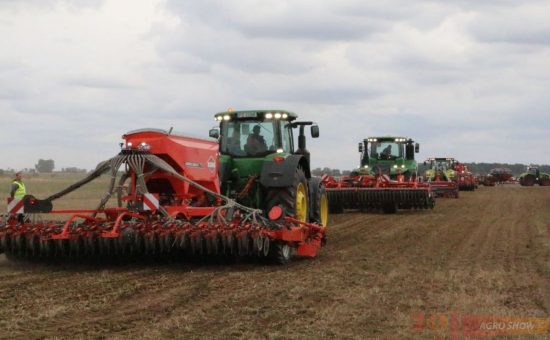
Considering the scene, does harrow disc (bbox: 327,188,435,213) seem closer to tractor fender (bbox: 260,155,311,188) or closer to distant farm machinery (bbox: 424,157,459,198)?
distant farm machinery (bbox: 424,157,459,198)

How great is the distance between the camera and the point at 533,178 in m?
52.6

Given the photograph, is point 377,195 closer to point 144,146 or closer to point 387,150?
point 387,150

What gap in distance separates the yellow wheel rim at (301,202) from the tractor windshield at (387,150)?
1315cm

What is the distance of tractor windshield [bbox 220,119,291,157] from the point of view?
1158 cm

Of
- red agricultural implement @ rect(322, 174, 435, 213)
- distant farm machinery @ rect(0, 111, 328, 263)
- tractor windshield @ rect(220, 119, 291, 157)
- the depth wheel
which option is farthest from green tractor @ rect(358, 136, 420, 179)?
the depth wheel

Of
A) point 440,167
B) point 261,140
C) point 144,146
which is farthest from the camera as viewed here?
point 440,167

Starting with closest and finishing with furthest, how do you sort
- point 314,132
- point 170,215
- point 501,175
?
point 170,215, point 314,132, point 501,175

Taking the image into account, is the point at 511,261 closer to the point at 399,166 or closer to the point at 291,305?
the point at 291,305

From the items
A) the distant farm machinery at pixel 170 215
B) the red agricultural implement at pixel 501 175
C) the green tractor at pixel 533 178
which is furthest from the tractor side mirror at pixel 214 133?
the red agricultural implement at pixel 501 175

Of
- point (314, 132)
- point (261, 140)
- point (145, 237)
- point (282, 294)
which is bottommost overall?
point (282, 294)

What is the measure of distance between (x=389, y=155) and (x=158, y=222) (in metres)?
16.1

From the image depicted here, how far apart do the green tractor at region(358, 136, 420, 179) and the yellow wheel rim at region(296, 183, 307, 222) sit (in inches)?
492

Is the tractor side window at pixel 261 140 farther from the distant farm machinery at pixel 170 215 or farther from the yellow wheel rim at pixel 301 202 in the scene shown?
the yellow wheel rim at pixel 301 202

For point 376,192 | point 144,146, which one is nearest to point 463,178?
point 376,192
